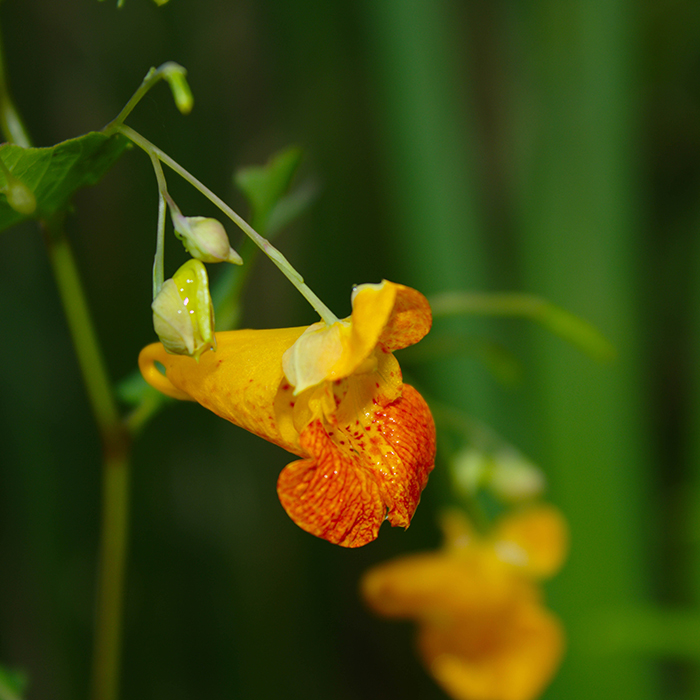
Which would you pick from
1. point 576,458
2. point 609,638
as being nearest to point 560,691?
point 609,638

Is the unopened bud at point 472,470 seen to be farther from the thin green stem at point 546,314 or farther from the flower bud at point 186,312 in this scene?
the flower bud at point 186,312

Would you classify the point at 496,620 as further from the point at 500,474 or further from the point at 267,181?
the point at 267,181

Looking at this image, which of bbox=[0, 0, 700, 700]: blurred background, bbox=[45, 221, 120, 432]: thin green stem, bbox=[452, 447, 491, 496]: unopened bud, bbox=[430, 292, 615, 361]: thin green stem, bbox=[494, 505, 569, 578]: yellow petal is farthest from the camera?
bbox=[0, 0, 700, 700]: blurred background

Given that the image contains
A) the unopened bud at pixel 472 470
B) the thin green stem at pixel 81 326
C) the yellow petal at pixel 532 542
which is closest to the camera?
the thin green stem at pixel 81 326

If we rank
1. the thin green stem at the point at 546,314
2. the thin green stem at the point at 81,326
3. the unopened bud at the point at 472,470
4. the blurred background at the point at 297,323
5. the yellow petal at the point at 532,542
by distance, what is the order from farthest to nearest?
the blurred background at the point at 297,323
the yellow petal at the point at 532,542
the unopened bud at the point at 472,470
the thin green stem at the point at 546,314
the thin green stem at the point at 81,326

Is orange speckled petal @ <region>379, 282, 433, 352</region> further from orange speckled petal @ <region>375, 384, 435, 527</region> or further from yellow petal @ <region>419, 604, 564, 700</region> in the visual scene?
yellow petal @ <region>419, 604, 564, 700</region>

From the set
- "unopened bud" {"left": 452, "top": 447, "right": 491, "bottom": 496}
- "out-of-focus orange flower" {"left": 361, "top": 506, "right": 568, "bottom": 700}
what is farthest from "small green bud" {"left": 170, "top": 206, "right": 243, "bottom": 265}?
"out-of-focus orange flower" {"left": 361, "top": 506, "right": 568, "bottom": 700}

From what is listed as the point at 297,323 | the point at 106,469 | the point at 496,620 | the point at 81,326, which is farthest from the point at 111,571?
the point at 297,323

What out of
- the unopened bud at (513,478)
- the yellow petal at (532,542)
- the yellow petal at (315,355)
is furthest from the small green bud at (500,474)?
the yellow petal at (315,355)
